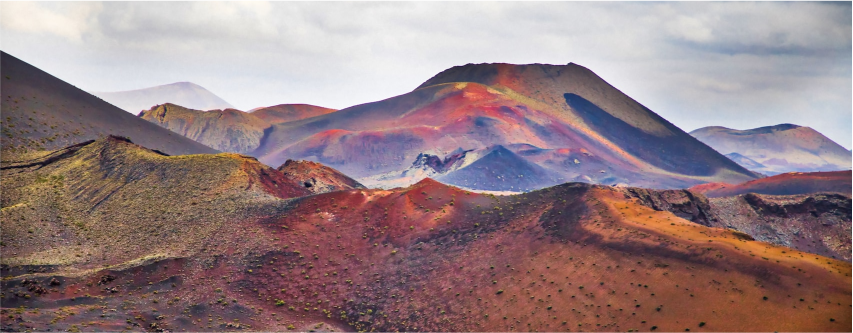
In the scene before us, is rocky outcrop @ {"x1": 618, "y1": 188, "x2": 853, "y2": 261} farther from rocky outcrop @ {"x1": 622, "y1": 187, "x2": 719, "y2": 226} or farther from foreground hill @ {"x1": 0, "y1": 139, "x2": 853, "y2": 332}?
foreground hill @ {"x1": 0, "y1": 139, "x2": 853, "y2": 332}

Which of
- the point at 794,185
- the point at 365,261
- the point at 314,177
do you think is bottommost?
the point at 365,261

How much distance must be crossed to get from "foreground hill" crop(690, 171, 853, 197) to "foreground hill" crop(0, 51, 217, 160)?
A: 337 ft

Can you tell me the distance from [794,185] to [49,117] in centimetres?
12689

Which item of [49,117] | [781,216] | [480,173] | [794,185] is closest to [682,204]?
[781,216]

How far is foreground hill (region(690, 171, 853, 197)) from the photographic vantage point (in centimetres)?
11250

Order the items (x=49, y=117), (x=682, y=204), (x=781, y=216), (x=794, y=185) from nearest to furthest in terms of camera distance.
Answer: (x=682, y=204), (x=781, y=216), (x=49, y=117), (x=794, y=185)

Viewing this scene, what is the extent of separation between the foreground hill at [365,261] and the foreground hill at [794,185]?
80567 mm

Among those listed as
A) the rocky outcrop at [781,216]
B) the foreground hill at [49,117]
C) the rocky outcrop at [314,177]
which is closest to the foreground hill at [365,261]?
the foreground hill at [49,117]

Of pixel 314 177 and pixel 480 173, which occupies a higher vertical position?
pixel 480 173

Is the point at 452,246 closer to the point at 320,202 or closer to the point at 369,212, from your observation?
the point at 369,212

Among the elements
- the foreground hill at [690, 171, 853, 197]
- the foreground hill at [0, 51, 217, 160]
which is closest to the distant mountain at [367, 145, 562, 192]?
the foreground hill at [690, 171, 853, 197]

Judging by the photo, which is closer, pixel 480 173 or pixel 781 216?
pixel 781 216

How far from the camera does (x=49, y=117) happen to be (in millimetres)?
81000

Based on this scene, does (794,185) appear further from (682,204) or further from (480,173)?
(682,204)
